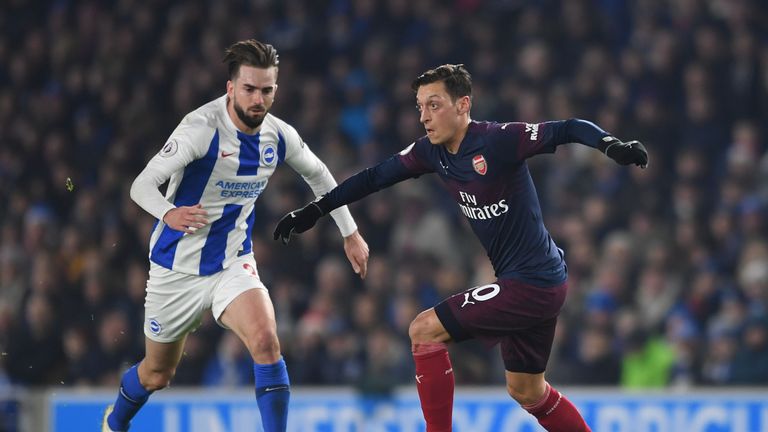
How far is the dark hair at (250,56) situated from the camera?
5.95m

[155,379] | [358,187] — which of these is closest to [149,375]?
[155,379]

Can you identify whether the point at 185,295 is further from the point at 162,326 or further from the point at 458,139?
the point at 458,139

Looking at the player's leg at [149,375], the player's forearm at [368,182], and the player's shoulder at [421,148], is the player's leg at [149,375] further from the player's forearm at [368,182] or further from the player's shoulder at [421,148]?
the player's shoulder at [421,148]

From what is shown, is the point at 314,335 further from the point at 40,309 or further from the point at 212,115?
the point at 212,115

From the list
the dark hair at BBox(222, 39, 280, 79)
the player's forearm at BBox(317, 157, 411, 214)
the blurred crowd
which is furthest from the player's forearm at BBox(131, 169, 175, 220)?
the blurred crowd

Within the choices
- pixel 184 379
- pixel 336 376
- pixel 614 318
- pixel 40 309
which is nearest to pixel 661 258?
pixel 614 318

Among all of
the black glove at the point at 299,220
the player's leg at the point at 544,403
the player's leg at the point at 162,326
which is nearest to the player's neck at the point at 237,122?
the black glove at the point at 299,220

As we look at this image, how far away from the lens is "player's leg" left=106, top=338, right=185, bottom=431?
639cm

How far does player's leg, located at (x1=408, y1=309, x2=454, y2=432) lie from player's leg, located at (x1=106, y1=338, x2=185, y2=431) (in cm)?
138

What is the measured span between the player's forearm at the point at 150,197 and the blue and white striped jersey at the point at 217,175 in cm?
13

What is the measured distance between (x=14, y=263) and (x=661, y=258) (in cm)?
574

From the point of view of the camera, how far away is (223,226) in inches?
245

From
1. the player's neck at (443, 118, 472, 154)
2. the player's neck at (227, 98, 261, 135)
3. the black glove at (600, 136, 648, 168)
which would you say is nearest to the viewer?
the black glove at (600, 136, 648, 168)

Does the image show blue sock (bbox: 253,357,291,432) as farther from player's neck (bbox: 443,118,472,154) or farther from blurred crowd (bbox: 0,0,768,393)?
blurred crowd (bbox: 0,0,768,393)
